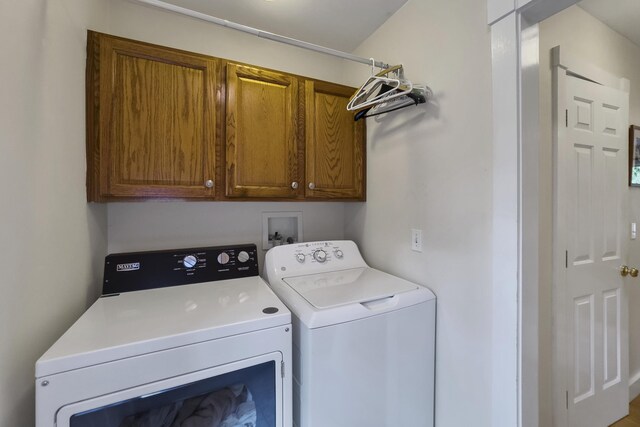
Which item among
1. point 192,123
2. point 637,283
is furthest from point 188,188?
point 637,283

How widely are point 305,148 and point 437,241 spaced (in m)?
0.91

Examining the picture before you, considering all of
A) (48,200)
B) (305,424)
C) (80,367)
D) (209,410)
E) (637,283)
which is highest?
(48,200)

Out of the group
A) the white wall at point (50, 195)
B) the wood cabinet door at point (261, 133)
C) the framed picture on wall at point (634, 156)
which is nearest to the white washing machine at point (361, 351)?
the wood cabinet door at point (261, 133)

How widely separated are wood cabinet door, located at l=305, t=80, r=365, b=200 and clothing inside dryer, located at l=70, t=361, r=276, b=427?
0.99 metres

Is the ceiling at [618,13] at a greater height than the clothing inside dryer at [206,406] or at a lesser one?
greater

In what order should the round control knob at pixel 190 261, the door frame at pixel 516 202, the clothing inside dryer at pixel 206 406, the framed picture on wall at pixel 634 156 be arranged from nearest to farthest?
1. the clothing inside dryer at pixel 206 406
2. the door frame at pixel 516 202
3. the round control knob at pixel 190 261
4. the framed picture on wall at pixel 634 156

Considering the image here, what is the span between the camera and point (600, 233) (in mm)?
1586

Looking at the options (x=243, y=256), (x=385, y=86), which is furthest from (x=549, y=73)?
(x=243, y=256)

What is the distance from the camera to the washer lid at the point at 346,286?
1.09 meters

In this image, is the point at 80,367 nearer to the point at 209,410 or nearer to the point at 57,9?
the point at 209,410

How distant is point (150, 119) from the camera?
1.18 metres

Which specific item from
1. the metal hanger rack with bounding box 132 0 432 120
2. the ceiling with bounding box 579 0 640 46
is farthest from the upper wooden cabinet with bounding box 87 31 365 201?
the ceiling with bounding box 579 0 640 46

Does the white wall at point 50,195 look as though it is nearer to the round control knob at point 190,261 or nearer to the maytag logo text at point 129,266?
the maytag logo text at point 129,266

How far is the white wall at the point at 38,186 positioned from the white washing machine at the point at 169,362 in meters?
0.09
